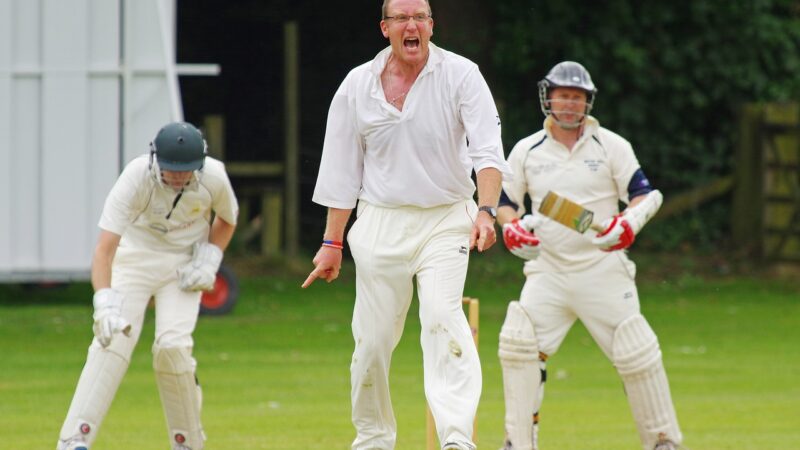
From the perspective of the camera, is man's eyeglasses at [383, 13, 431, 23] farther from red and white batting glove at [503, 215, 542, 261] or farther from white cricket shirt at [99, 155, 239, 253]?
red and white batting glove at [503, 215, 542, 261]

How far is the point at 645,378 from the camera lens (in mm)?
7074

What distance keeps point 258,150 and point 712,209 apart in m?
→ 4.67

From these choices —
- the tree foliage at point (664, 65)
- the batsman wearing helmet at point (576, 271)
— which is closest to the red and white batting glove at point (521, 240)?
the batsman wearing helmet at point (576, 271)

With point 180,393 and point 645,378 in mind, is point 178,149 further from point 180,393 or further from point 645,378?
point 645,378

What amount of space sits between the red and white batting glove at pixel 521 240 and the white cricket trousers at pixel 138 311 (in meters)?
1.26

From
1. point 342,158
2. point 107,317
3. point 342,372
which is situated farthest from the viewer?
point 342,372

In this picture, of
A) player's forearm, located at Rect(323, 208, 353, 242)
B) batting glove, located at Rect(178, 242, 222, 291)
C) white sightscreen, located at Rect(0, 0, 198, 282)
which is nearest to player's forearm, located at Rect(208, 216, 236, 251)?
batting glove, located at Rect(178, 242, 222, 291)

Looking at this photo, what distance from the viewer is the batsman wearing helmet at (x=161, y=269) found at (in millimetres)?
6578

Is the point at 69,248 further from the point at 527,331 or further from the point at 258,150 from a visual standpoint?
the point at 527,331

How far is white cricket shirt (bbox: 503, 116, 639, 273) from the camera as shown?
7.16m

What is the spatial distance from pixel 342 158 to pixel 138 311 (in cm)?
124

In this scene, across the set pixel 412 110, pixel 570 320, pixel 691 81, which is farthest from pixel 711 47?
pixel 412 110

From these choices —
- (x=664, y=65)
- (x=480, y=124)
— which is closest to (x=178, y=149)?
(x=480, y=124)

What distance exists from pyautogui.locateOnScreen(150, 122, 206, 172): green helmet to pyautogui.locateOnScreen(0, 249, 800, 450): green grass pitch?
1.50 meters
